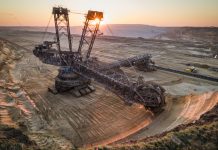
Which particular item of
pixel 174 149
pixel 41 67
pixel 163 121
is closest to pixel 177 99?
pixel 163 121

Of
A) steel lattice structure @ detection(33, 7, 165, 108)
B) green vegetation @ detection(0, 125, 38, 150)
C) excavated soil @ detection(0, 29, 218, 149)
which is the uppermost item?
steel lattice structure @ detection(33, 7, 165, 108)

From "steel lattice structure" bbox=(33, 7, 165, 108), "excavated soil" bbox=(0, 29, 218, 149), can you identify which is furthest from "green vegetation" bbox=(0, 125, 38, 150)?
"steel lattice structure" bbox=(33, 7, 165, 108)

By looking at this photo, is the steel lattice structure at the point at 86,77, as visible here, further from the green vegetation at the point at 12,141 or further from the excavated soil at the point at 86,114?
the green vegetation at the point at 12,141

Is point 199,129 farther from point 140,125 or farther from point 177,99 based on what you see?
point 177,99

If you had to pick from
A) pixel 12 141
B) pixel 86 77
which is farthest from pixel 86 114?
pixel 12 141

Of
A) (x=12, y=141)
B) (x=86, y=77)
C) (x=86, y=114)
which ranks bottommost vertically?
(x=86, y=114)

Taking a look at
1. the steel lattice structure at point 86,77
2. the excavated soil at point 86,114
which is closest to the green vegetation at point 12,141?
the excavated soil at point 86,114

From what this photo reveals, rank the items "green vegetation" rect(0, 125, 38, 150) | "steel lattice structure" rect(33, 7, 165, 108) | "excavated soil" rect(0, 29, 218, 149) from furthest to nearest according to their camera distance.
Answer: "steel lattice structure" rect(33, 7, 165, 108) < "excavated soil" rect(0, 29, 218, 149) < "green vegetation" rect(0, 125, 38, 150)

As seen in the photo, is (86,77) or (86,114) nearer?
(86,114)

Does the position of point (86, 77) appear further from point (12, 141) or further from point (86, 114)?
point (12, 141)

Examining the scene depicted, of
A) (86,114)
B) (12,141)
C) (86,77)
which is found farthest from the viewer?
(86,77)

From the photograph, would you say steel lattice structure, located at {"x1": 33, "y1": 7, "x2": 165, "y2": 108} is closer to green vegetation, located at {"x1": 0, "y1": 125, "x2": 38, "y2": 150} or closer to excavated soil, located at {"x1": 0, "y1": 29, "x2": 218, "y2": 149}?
excavated soil, located at {"x1": 0, "y1": 29, "x2": 218, "y2": 149}

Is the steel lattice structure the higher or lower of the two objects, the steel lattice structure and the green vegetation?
the higher
